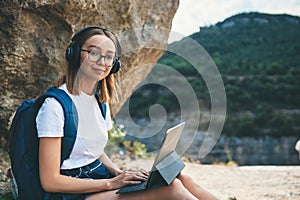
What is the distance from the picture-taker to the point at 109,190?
2023 millimetres

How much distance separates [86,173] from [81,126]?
0.79 ft

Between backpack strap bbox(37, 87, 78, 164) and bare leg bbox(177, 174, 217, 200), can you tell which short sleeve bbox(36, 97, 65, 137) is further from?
bare leg bbox(177, 174, 217, 200)

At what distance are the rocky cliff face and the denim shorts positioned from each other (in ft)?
3.60

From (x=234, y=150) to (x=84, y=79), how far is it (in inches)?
434

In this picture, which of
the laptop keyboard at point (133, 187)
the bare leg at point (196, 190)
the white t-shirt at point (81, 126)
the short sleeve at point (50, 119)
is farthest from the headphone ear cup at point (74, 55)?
the bare leg at point (196, 190)

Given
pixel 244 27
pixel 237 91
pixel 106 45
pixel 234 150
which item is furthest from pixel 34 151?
pixel 244 27

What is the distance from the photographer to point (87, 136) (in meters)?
2.15

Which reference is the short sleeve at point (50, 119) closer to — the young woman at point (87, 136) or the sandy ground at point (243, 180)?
the young woman at point (87, 136)

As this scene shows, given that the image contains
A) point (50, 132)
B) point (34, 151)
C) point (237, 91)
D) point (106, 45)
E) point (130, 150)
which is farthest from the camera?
point (237, 91)

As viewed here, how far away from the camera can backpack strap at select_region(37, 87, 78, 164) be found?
6.66 ft

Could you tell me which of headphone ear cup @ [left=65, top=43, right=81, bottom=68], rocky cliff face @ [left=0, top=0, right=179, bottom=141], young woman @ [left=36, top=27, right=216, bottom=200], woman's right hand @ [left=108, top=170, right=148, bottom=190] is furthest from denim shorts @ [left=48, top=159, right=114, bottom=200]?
rocky cliff face @ [left=0, top=0, right=179, bottom=141]

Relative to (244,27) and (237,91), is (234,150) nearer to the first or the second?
(237,91)

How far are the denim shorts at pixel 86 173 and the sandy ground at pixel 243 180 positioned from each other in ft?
3.15

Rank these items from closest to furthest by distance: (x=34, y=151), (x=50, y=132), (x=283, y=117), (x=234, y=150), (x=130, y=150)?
1. (x=50, y=132)
2. (x=34, y=151)
3. (x=130, y=150)
4. (x=234, y=150)
5. (x=283, y=117)
